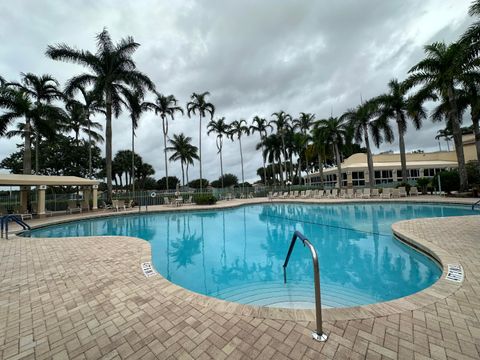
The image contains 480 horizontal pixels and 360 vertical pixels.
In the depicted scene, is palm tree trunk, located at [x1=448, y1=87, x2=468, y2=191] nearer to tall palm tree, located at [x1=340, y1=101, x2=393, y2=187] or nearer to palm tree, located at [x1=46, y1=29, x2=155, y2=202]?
tall palm tree, located at [x1=340, y1=101, x2=393, y2=187]

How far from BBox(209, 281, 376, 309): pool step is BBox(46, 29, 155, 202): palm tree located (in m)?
16.5

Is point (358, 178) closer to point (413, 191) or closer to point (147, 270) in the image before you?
point (413, 191)

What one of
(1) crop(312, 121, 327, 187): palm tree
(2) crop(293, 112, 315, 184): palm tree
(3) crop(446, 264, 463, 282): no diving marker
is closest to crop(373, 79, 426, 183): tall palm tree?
(1) crop(312, 121, 327, 187): palm tree

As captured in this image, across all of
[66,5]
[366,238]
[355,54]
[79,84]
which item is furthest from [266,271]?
[79,84]

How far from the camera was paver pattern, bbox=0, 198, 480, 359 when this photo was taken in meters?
1.95

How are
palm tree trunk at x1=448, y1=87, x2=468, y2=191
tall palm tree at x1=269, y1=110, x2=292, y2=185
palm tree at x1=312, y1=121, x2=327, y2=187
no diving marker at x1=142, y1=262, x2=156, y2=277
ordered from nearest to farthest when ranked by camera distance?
no diving marker at x1=142, y1=262, x2=156, y2=277, palm tree trunk at x1=448, y1=87, x2=468, y2=191, palm tree at x1=312, y1=121, x2=327, y2=187, tall palm tree at x1=269, y1=110, x2=292, y2=185

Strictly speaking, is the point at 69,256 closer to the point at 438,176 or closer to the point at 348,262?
the point at 348,262

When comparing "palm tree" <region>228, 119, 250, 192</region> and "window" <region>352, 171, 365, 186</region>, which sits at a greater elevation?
"palm tree" <region>228, 119, 250, 192</region>

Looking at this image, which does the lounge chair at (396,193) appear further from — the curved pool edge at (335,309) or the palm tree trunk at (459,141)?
the curved pool edge at (335,309)

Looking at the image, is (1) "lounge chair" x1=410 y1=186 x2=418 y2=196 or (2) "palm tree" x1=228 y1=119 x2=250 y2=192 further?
(2) "palm tree" x1=228 y1=119 x2=250 y2=192

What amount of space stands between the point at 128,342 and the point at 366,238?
7939mm

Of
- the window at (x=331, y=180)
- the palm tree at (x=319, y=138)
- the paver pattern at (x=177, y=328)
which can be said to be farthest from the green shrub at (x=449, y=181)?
the paver pattern at (x=177, y=328)

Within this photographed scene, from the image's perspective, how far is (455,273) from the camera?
3.43m

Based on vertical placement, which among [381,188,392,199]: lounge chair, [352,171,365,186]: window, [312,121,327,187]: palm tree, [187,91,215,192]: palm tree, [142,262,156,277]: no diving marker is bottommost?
[142,262,156,277]: no diving marker
